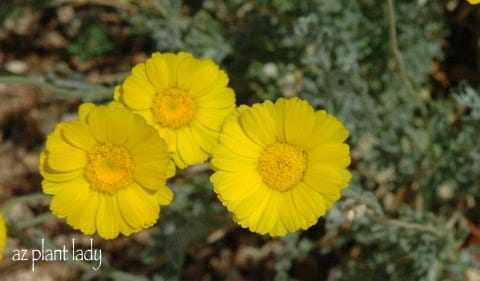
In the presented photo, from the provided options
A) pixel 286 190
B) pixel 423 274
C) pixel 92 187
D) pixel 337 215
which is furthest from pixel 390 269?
pixel 92 187

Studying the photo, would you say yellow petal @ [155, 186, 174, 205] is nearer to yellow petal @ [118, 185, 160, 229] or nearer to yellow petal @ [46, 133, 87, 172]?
yellow petal @ [118, 185, 160, 229]

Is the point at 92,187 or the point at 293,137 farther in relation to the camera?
the point at 92,187

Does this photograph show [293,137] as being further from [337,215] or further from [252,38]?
[252,38]

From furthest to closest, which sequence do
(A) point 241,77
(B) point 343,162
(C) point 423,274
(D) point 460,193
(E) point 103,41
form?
(E) point 103,41
(A) point 241,77
(D) point 460,193
(C) point 423,274
(B) point 343,162

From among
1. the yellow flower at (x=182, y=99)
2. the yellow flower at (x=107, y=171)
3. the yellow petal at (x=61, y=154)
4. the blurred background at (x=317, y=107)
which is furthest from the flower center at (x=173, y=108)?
the blurred background at (x=317, y=107)

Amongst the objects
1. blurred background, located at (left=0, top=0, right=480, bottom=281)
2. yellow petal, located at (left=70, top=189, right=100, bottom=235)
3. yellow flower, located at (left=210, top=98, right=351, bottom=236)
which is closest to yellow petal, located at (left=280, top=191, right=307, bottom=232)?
yellow flower, located at (left=210, top=98, right=351, bottom=236)

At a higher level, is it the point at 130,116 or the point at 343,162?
the point at 130,116

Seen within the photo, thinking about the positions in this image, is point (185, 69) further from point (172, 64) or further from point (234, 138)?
point (234, 138)
